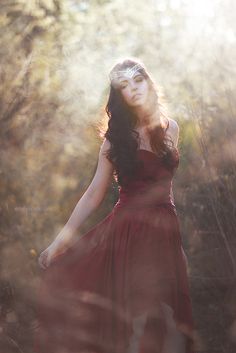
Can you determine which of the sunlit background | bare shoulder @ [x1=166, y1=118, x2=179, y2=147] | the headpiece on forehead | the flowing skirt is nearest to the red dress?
the flowing skirt

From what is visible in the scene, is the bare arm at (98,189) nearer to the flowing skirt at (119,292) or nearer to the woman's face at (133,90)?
the flowing skirt at (119,292)

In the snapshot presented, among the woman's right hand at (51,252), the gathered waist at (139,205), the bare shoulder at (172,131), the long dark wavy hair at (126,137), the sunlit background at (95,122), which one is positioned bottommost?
the sunlit background at (95,122)

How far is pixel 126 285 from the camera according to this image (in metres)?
3.00

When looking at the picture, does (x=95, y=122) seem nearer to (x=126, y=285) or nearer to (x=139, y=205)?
(x=139, y=205)

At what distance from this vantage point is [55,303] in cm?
303

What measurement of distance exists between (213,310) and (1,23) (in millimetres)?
2677

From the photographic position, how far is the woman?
2982 mm

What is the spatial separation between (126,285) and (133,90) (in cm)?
92

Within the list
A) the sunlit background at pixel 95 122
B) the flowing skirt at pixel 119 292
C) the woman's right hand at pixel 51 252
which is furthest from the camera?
the sunlit background at pixel 95 122

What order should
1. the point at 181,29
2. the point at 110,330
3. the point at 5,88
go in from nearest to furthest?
the point at 110,330
the point at 181,29
the point at 5,88

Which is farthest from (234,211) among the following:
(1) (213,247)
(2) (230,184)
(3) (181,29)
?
(3) (181,29)

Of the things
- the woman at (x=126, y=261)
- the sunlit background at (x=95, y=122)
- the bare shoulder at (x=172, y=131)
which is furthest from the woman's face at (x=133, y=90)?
the sunlit background at (x=95, y=122)

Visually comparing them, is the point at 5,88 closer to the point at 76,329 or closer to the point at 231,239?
the point at 231,239

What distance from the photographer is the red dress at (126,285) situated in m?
2.97
